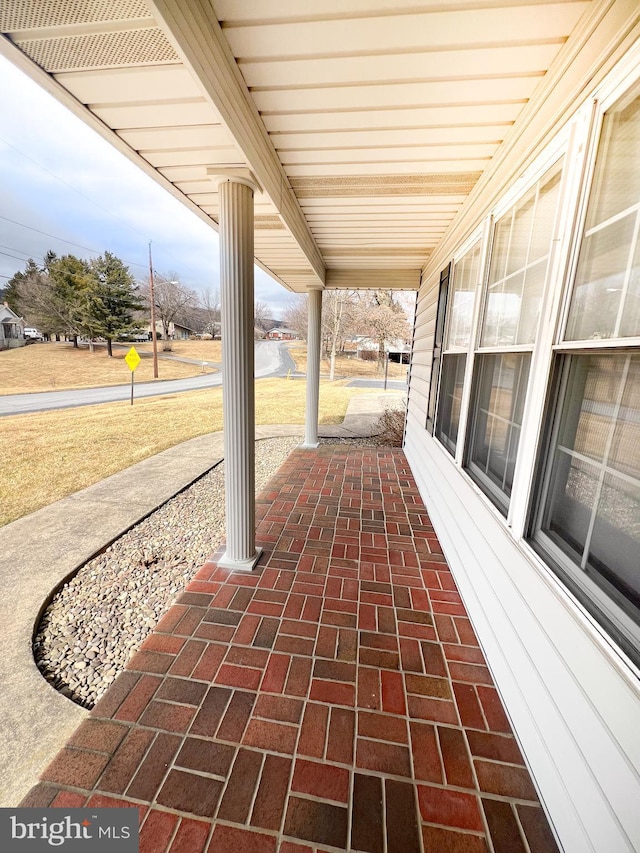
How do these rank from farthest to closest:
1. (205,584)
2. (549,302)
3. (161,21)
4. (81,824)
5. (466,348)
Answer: (466,348) < (205,584) < (549,302) < (81,824) < (161,21)

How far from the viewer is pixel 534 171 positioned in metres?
1.57

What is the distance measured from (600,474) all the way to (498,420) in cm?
86

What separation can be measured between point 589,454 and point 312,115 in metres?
2.00

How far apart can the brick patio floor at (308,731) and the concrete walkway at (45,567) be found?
153 mm

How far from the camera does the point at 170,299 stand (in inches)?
1332

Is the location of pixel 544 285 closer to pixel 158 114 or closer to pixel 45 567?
pixel 158 114

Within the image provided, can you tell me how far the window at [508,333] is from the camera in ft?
5.02

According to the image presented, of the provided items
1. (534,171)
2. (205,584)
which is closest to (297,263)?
(534,171)

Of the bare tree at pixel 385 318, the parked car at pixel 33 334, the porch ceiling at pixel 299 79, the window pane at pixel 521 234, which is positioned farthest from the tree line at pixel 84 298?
the window pane at pixel 521 234

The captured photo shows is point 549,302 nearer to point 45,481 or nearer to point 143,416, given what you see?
point 45,481

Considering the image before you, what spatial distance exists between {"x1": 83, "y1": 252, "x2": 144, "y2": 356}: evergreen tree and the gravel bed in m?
26.3

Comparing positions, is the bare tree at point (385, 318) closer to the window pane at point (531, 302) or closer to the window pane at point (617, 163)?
the window pane at point (531, 302)

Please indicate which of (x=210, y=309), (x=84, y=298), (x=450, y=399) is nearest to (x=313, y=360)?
(x=450, y=399)

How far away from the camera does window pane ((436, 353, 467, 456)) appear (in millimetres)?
2797
